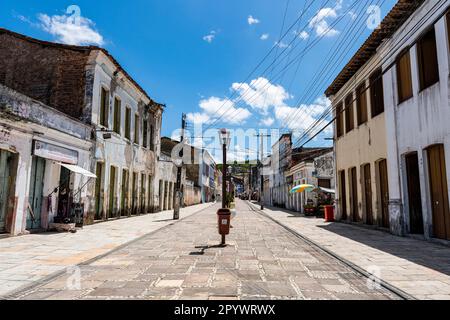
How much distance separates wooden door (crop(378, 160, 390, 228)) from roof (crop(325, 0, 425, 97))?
456 cm

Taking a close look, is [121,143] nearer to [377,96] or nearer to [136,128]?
[136,128]

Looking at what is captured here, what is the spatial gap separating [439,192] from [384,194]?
3.54 meters

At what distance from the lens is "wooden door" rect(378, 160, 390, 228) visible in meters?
12.6

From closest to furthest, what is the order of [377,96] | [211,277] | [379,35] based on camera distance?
[211,277] → [379,35] → [377,96]

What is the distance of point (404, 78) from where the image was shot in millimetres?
11227

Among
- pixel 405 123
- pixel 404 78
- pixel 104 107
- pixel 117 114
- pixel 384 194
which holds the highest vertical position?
pixel 117 114

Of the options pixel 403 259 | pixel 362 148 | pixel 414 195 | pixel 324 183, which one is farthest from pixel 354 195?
pixel 324 183

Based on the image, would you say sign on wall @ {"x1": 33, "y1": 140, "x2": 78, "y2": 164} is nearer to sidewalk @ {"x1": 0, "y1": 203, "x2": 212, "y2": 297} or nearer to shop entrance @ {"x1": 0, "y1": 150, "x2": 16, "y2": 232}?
shop entrance @ {"x1": 0, "y1": 150, "x2": 16, "y2": 232}

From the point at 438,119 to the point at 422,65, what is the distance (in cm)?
201

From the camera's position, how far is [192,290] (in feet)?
15.3

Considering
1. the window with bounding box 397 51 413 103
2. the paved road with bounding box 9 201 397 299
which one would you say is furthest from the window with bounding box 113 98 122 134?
the window with bounding box 397 51 413 103

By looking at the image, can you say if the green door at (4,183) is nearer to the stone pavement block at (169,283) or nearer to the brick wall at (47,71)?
the brick wall at (47,71)

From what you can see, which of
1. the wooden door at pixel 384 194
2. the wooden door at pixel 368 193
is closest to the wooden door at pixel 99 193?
the wooden door at pixel 368 193
